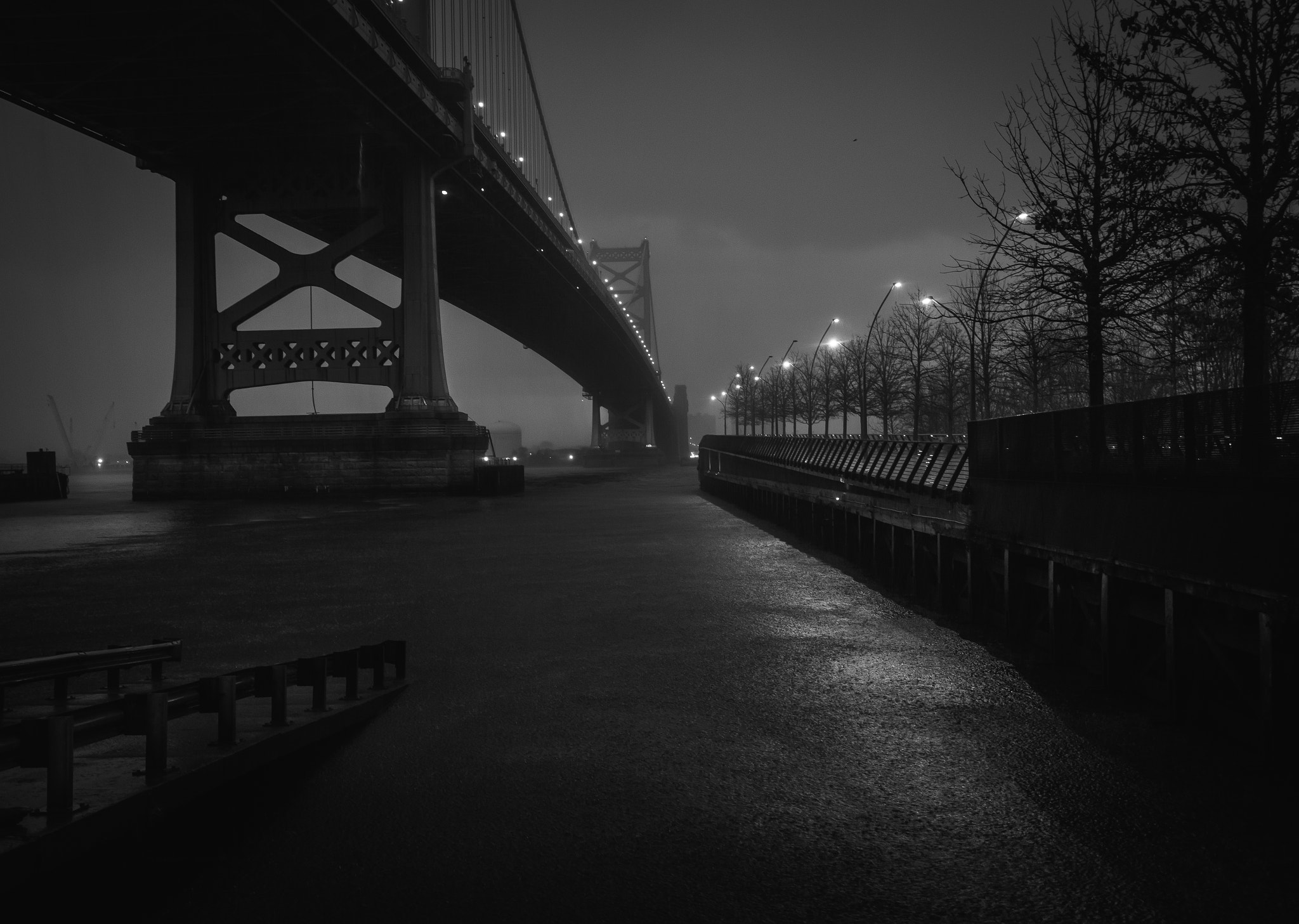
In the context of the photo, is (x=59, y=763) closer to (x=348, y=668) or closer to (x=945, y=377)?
(x=348, y=668)

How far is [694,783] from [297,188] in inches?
1538

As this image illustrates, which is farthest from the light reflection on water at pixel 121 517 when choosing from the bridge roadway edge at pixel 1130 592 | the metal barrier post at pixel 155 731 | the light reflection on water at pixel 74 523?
the bridge roadway edge at pixel 1130 592

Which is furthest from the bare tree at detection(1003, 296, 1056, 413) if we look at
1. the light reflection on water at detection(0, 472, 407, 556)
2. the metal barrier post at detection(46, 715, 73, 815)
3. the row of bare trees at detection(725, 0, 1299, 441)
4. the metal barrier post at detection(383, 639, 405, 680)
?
the light reflection on water at detection(0, 472, 407, 556)

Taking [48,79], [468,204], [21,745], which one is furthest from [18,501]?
[21,745]

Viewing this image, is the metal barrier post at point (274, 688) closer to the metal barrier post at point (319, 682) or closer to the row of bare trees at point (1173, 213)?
the metal barrier post at point (319, 682)

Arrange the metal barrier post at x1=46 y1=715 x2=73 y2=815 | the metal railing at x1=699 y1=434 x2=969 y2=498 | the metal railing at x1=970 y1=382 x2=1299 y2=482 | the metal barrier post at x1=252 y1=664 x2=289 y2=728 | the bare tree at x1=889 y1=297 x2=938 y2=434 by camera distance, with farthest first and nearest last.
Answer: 1. the bare tree at x1=889 y1=297 x2=938 y2=434
2. the metal railing at x1=699 y1=434 x2=969 y2=498
3. the metal railing at x1=970 y1=382 x2=1299 y2=482
4. the metal barrier post at x1=252 y1=664 x2=289 y2=728
5. the metal barrier post at x1=46 y1=715 x2=73 y2=815

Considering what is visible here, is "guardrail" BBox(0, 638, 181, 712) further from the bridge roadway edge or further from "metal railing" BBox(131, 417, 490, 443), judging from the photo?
"metal railing" BBox(131, 417, 490, 443)

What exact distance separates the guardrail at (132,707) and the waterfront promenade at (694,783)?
0.44 m

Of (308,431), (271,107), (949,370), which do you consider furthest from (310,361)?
(949,370)

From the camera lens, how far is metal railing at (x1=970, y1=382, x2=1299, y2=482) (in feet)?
21.4

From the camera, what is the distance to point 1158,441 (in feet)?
25.6

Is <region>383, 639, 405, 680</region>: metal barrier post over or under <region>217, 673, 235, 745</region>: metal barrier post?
under

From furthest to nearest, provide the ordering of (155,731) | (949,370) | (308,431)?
(949,370) < (308,431) < (155,731)

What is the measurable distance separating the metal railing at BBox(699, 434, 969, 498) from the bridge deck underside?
17.1 metres
